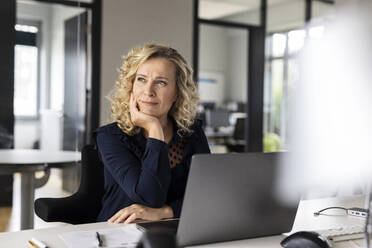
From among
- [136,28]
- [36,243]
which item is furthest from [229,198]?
[136,28]

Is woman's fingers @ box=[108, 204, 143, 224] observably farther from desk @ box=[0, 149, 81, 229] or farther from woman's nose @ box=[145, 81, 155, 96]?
desk @ box=[0, 149, 81, 229]

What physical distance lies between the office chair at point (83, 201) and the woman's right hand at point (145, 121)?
12.8 inches

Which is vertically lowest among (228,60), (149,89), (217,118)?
(217,118)

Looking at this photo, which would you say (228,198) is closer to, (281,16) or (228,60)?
(281,16)

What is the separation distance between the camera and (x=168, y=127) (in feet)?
6.16

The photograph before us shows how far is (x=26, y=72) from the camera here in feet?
12.6

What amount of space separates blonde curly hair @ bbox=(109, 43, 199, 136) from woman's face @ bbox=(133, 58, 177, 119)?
0.09 feet

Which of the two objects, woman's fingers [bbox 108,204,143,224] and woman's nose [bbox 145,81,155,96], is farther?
woman's nose [bbox 145,81,155,96]

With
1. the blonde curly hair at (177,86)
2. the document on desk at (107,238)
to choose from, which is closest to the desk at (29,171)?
the blonde curly hair at (177,86)

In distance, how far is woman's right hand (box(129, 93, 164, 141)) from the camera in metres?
1.63

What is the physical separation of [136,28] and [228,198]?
3.42m

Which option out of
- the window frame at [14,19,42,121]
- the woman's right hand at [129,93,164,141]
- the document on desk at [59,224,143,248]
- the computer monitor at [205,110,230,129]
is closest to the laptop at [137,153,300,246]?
the document on desk at [59,224,143,248]

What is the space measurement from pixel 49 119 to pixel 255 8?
8.91ft

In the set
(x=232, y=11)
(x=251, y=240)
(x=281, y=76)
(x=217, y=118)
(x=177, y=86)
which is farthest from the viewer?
(x=217, y=118)
